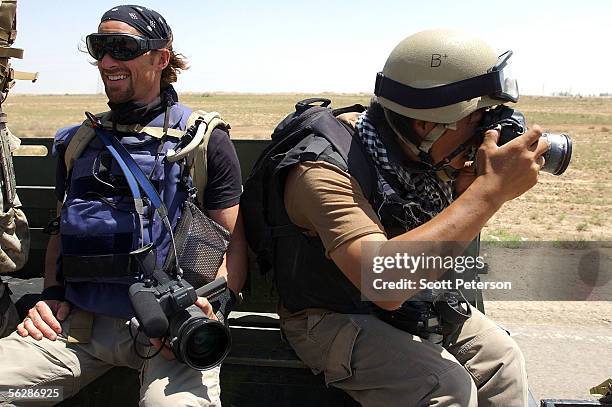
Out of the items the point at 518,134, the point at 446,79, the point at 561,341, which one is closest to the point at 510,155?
the point at 518,134

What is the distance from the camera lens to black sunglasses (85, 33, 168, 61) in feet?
8.98

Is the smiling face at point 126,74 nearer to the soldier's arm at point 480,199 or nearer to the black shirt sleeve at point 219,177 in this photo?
the black shirt sleeve at point 219,177

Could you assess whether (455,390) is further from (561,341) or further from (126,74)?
(561,341)

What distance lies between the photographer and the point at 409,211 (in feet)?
7.63

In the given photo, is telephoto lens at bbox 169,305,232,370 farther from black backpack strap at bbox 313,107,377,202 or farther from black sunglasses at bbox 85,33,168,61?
black sunglasses at bbox 85,33,168,61

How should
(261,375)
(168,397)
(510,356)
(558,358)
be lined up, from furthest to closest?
1. (558,358)
2. (261,375)
3. (510,356)
4. (168,397)

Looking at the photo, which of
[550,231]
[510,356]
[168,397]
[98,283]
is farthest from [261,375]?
[550,231]

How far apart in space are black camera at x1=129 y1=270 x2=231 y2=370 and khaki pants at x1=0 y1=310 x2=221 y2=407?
0.15 m

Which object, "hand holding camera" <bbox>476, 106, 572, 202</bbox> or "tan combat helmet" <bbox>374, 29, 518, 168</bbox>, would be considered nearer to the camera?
"hand holding camera" <bbox>476, 106, 572, 202</bbox>

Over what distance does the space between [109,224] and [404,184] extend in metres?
1.14

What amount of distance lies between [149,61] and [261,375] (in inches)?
55.5

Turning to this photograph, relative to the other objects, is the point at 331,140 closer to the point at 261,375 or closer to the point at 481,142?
the point at 481,142

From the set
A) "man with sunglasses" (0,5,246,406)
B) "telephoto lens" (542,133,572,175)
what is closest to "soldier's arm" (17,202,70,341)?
"man with sunglasses" (0,5,246,406)

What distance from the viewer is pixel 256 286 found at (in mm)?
3271
